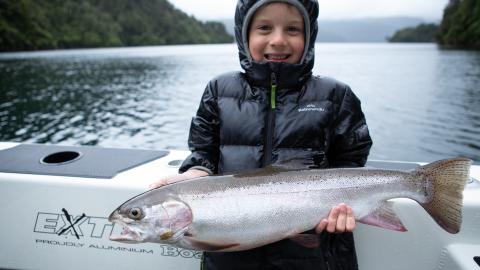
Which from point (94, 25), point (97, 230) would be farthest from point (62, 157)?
point (94, 25)

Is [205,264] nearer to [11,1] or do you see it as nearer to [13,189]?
[13,189]

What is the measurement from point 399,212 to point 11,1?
113801 mm

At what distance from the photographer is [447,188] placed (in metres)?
2.53

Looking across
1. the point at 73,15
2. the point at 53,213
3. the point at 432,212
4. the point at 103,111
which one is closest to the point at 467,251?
the point at 432,212

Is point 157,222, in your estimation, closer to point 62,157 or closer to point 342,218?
point 342,218

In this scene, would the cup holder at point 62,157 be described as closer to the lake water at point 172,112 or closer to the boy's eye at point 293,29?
the boy's eye at point 293,29

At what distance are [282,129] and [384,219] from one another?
A: 88 centimetres

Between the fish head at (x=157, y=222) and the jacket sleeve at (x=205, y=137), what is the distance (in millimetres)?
504

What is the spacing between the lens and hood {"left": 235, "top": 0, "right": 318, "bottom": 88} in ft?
9.34

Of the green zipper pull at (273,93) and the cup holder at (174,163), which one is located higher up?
the green zipper pull at (273,93)

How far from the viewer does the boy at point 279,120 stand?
2.75 metres

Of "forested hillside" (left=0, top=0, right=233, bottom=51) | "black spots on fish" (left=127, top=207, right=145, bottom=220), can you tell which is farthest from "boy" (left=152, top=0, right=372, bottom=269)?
"forested hillside" (left=0, top=0, right=233, bottom=51)

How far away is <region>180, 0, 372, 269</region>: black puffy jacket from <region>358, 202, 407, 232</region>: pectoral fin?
355 mm

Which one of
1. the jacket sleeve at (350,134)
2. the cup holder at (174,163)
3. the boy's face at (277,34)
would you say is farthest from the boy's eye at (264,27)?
the cup holder at (174,163)
